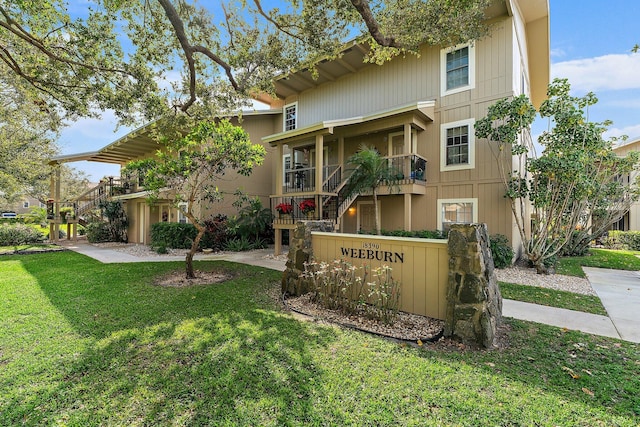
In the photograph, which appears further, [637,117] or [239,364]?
[637,117]

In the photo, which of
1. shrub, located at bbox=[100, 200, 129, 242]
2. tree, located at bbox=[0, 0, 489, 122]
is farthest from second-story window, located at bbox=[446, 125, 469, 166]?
shrub, located at bbox=[100, 200, 129, 242]

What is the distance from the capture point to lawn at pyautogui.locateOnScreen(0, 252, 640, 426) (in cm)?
237

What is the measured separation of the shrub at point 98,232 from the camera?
16.0 metres

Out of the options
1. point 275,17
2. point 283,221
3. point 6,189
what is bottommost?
point 283,221

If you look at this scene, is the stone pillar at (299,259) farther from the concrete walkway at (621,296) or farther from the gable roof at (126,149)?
the gable roof at (126,149)

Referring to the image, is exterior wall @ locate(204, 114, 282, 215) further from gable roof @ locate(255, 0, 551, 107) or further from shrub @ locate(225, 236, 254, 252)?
shrub @ locate(225, 236, 254, 252)

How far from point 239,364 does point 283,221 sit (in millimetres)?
7732

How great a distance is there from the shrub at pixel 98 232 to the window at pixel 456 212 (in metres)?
17.5

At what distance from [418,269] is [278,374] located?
2607mm

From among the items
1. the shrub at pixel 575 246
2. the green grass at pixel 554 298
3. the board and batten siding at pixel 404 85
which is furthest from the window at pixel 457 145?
the shrub at pixel 575 246

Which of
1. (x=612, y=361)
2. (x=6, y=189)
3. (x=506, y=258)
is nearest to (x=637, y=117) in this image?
(x=506, y=258)

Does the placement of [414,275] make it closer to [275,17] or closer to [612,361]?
[612,361]

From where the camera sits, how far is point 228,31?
7.78 metres

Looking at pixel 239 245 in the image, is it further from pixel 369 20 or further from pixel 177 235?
pixel 369 20
